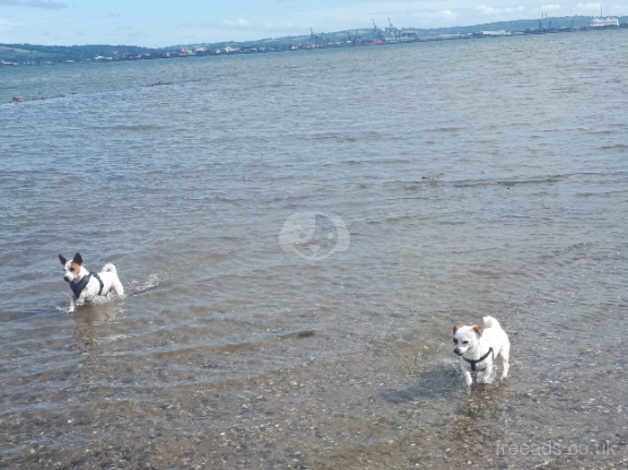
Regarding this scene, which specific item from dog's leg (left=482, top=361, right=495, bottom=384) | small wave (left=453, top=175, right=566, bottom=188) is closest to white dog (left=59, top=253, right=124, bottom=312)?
dog's leg (left=482, top=361, right=495, bottom=384)

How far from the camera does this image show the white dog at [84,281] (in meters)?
10.8

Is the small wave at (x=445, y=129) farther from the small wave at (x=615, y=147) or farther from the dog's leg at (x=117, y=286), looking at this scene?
the dog's leg at (x=117, y=286)

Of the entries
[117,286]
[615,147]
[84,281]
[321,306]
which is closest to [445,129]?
[615,147]

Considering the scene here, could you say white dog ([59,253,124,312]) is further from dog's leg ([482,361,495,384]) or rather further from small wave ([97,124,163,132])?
small wave ([97,124,163,132])

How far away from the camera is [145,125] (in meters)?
36.0

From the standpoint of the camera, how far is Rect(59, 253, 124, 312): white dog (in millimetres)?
10789

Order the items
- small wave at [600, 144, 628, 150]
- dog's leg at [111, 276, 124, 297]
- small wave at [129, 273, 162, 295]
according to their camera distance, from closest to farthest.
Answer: dog's leg at [111, 276, 124, 297] → small wave at [129, 273, 162, 295] → small wave at [600, 144, 628, 150]

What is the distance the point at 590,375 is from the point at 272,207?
1010 cm
